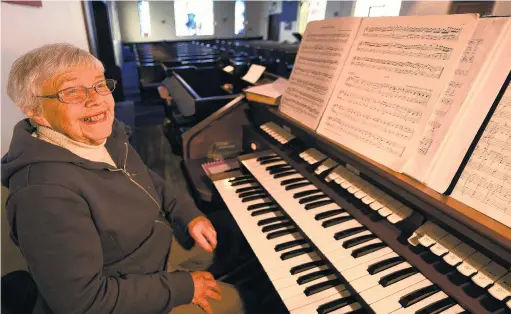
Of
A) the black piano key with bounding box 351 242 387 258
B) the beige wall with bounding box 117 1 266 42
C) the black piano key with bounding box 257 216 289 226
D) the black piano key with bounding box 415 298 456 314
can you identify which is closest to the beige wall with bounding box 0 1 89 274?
the black piano key with bounding box 257 216 289 226

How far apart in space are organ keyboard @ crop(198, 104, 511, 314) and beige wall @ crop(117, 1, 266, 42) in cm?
1888

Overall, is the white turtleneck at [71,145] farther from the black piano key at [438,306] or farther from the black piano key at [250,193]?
the black piano key at [438,306]

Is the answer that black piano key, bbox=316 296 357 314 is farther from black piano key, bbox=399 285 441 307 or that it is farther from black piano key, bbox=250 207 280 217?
black piano key, bbox=250 207 280 217

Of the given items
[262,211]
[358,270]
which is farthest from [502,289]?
[262,211]

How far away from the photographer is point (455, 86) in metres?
1.02

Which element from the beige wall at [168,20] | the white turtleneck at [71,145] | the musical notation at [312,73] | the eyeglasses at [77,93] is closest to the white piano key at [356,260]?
the musical notation at [312,73]

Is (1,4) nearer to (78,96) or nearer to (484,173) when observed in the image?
(78,96)

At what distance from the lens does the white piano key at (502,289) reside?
0.86 metres

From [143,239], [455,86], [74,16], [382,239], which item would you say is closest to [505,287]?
[382,239]

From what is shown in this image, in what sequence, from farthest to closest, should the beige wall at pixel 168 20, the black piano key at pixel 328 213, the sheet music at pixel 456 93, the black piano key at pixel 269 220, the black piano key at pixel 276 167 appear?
the beige wall at pixel 168 20
the black piano key at pixel 276 167
the black piano key at pixel 269 220
the black piano key at pixel 328 213
the sheet music at pixel 456 93

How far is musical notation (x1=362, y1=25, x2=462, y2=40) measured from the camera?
106cm

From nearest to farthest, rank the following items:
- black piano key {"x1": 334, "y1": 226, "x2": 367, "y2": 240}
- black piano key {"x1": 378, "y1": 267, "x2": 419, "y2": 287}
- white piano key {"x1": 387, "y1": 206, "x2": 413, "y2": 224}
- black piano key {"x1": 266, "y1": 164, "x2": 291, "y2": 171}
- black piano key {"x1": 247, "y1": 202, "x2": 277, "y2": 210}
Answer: black piano key {"x1": 378, "y1": 267, "x2": 419, "y2": 287}, white piano key {"x1": 387, "y1": 206, "x2": 413, "y2": 224}, black piano key {"x1": 334, "y1": 226, "x2": 367, "y2": 240}, black piano key {"x1": 247, "y1": 202, "x2": 277, "y2": 210}, black piano key {"x1": 266, "y1": 164, "x2": 291, "y2": 171}

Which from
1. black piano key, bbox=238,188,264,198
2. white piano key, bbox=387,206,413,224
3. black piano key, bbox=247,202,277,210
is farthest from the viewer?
black piano key, bbox=238,188,264,198

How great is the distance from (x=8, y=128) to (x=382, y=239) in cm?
210
